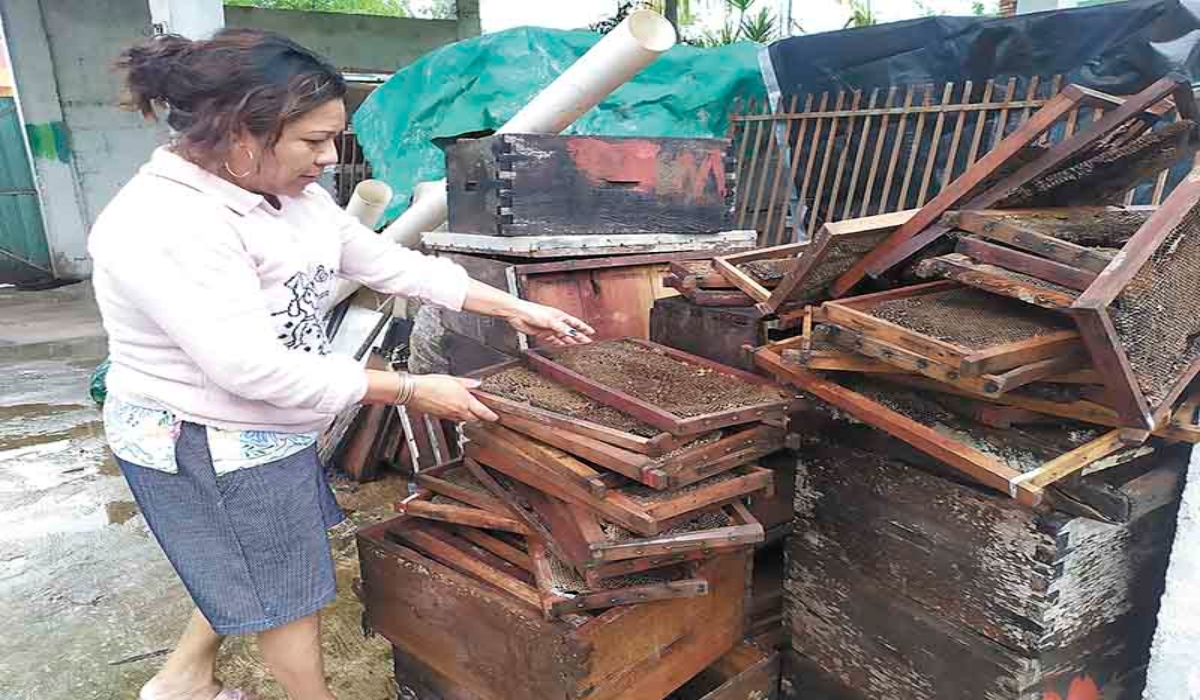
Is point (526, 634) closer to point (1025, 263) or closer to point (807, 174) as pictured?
point (1025, 263)

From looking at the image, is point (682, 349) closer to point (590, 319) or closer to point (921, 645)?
point (590, 319)

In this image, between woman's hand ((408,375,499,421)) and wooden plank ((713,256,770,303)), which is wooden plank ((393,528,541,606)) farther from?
wooden plank ((713,256,770,303))

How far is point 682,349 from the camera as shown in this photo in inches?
100

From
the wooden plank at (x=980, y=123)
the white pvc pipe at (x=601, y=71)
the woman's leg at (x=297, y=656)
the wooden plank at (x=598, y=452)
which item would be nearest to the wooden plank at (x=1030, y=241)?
the wooden plank at (x=598, y=452)

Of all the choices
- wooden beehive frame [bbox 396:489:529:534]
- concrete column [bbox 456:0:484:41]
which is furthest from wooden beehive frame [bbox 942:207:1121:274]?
concrete column [bbox 456:0:484:41]

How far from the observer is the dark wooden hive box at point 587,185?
296 centimetres

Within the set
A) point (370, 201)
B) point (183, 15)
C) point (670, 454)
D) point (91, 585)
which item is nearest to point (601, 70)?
point (370, 201)

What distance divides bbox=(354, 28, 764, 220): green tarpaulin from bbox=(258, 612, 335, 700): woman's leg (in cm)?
392

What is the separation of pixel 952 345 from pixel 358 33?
42.8 feet

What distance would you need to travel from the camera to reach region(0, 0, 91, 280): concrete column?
392 inches

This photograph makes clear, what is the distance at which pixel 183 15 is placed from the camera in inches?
245

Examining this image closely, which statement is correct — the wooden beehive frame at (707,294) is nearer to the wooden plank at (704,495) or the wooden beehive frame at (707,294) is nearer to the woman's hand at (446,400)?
the wooden plank at (704,495)

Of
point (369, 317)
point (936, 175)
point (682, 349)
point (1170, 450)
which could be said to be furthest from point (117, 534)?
point (936, 175)

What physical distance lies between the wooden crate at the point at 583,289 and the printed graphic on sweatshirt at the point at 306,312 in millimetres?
977
